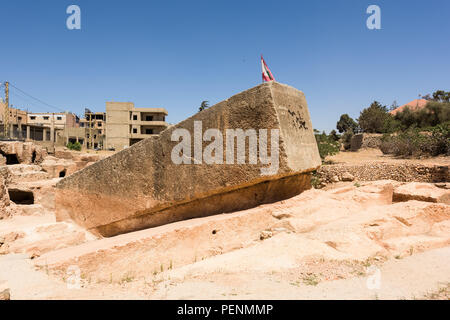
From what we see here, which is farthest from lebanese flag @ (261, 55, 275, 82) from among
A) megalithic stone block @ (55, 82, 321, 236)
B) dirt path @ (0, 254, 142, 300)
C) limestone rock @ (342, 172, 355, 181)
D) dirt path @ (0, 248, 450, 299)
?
limestone rock @ (342, 172, 355, 181)

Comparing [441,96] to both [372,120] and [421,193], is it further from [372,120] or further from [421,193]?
[421,193]

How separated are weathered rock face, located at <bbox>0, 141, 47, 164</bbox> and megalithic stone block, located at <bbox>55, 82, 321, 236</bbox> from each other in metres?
11.8

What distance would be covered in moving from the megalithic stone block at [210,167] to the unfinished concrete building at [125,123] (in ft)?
97.5

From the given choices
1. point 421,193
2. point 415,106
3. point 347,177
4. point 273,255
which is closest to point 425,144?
point 347,177

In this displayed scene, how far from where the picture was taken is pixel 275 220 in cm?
326

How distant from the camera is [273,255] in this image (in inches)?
95.0

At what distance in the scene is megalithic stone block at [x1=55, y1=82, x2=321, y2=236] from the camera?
331 centimetres

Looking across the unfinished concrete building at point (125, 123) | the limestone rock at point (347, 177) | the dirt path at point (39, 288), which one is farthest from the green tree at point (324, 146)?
the unfinished concrete building at point (125, 123)

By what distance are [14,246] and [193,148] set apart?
2.59 metres

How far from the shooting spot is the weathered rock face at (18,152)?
1362cm

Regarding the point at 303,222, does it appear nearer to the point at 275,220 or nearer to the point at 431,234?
the point at 275,220

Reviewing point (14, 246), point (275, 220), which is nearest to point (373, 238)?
point (275, 220)

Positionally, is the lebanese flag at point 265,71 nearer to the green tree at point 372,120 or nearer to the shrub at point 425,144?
the shrub at point 425,144

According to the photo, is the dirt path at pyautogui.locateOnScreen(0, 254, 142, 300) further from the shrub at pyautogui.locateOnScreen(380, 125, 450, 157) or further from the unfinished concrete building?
the unfinished concrete building
